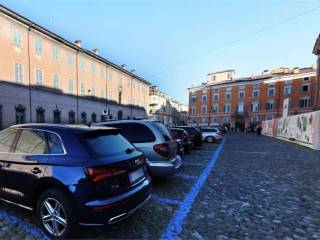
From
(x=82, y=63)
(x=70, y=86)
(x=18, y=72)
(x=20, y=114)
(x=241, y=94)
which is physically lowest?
(x=20, y=114)

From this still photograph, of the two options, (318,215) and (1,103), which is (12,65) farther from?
(318,215)

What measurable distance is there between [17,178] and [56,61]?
84.6 ft

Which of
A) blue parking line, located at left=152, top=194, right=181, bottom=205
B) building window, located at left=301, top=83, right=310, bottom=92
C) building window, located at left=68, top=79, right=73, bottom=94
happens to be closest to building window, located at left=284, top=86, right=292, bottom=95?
building window, located at left=301, top=83, right=310, bottom=92

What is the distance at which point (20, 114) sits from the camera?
20719 millimetres

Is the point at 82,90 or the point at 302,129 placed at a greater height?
the point at 82,90

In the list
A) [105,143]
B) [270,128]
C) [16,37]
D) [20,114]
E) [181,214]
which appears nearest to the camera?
[105,143]

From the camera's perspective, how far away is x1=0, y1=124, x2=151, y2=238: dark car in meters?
2.66

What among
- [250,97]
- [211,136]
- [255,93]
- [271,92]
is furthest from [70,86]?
[271,92]

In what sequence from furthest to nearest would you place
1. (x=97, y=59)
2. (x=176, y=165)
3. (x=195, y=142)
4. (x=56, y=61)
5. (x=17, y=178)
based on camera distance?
(x=97, y=59), (x=56, y=61), (x=195, y=142), (x=176, y=165), (x=17, y=178)

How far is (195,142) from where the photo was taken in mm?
13797

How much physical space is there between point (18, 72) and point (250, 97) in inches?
2014

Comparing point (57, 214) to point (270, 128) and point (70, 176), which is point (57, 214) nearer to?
point (70, 176)

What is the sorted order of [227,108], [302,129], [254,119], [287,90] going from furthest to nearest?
[227,108]
[254,119]
[287,90]
[302,129]

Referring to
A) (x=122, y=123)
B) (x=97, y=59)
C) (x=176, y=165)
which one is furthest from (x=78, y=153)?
(x=97, y=59)
